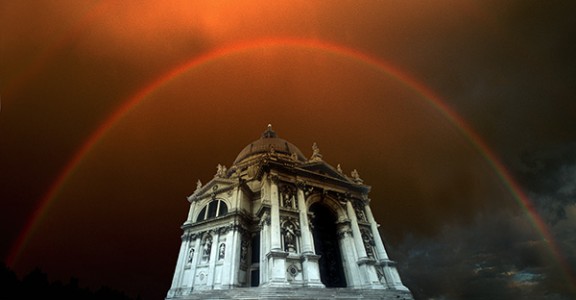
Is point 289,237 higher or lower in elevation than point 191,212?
lower

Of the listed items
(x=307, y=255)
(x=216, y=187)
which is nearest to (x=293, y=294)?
(x=307, y=255)

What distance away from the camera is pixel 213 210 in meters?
25.6

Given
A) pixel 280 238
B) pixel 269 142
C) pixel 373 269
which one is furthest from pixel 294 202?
pixel 269 142

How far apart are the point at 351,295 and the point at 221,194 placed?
1571cm

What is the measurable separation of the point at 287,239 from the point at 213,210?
10048 mm

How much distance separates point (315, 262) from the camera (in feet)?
56.6

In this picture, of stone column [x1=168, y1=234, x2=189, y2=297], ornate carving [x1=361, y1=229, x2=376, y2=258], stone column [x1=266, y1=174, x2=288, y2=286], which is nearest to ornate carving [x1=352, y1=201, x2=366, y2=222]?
ornate carving [x1=361, y1=229, x2=376, y2=258]

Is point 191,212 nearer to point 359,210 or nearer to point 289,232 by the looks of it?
point 289,232

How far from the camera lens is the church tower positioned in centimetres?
1700

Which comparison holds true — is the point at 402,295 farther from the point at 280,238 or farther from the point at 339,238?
the point at 280,238

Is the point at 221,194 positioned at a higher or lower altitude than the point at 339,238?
higher

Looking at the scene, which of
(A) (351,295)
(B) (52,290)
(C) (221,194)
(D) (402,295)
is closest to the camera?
(A) (351,295)

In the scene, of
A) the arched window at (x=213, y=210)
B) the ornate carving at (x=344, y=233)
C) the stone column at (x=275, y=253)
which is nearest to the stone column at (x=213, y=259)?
the arched window at (x=213, y=210)

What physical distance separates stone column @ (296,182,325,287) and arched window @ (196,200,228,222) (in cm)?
806
